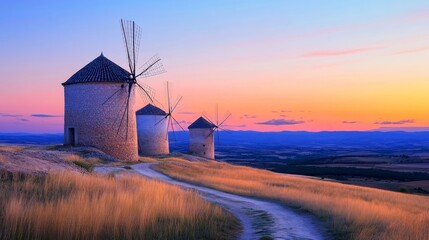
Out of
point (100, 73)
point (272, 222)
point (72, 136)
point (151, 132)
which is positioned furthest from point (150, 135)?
point (272, 222)

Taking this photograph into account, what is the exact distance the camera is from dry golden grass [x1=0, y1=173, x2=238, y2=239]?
580cm

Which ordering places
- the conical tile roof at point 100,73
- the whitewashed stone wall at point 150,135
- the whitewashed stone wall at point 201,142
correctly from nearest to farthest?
1. the conical tile roof at point 100,73
2. the whitewashed stone wall at point 150,135
3. the whitewashed stone wall at point 201,142

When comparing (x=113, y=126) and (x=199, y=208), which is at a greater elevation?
(x=113, y=126)

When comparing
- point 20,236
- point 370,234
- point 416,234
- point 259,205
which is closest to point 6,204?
point 20,236

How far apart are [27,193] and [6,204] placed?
170 centimetres

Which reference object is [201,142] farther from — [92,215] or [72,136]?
[92,215]

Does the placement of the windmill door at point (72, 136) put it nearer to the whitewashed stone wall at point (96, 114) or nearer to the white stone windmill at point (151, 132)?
the whitewashed stone wall at point (96, 114)

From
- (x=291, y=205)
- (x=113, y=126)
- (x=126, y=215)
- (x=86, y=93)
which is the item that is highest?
(x=86, y=93)

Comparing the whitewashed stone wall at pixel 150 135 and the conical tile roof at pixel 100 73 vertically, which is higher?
the conical tile roof at pixel 100 73

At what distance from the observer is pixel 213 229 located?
806 cm

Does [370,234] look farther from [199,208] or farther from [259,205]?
[259,205]

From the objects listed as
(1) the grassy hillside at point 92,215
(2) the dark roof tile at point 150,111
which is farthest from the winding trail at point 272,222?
(2) the dark roof tile at point 150,111

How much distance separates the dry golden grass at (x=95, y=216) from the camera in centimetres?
580

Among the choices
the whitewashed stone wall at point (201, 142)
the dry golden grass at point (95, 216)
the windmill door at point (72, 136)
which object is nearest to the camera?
the dry golden grass at point (95, 216)
